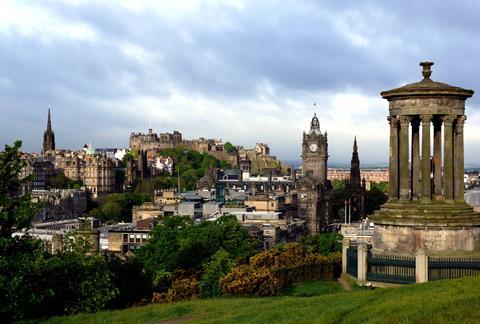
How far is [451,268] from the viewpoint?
27.7 meters

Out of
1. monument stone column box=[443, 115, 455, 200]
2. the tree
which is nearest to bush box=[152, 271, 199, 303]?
the tree

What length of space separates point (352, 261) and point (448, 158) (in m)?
5.39

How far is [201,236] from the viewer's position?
58.2 metres

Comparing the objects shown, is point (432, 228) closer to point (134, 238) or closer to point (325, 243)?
point (325, 243)

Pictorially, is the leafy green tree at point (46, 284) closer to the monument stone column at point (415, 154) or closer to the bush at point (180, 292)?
the bush at point (180, 292)

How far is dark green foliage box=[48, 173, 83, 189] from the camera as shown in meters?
194

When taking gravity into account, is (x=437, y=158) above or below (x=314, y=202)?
above

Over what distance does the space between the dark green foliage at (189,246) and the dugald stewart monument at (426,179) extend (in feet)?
75.8

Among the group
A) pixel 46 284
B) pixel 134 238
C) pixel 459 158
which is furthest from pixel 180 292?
pixel 134 238

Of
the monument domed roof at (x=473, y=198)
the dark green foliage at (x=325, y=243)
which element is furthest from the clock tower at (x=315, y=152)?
the dark green foliage at (x=325, y=243)

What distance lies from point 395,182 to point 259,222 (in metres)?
76.3

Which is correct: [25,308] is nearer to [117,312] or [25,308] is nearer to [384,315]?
[117,312]

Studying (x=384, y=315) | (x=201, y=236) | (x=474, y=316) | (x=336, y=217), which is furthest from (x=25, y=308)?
(x=336, y=217)

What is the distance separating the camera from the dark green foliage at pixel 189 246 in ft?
178
